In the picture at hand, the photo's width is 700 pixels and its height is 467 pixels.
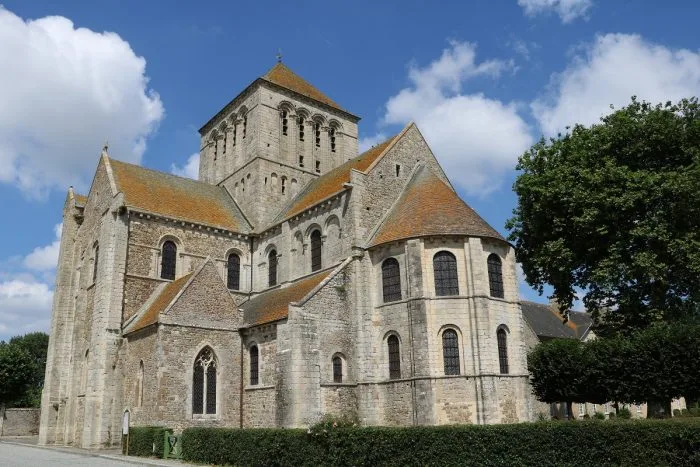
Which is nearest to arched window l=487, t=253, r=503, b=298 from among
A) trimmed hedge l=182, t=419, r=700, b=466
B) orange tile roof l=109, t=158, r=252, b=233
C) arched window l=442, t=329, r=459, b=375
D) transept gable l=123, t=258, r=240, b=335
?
arched window l=442, t=329, r=459, b=375

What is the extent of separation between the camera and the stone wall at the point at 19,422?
4334 cm

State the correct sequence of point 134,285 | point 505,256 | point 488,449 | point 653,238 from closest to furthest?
point 488,449 < point 653,238 < point 505,256 < point 134,285

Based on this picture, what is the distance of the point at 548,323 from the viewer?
51625 millimetres

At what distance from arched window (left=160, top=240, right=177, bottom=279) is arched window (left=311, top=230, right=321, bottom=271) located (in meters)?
7.28

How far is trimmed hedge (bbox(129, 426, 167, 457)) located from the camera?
70.0 ft

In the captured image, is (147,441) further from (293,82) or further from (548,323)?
(548,323)

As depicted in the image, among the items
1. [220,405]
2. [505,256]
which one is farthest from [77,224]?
[505,256]

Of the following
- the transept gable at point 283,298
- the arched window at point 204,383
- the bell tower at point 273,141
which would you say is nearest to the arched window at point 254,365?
the transept gable at point 283,298

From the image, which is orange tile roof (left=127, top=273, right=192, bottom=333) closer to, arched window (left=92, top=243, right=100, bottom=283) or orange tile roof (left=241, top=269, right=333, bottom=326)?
orange tile roof (left=241, top=269, right=333, bottom=326)

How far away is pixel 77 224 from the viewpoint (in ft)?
114

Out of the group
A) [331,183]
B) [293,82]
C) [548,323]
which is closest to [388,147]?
[331,183]

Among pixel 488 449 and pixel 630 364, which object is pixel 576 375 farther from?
pixel 488 449

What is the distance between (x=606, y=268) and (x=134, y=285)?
2147 centimetres

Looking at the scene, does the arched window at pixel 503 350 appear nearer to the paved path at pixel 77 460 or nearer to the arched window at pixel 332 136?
the paved path at pixel 77 460
